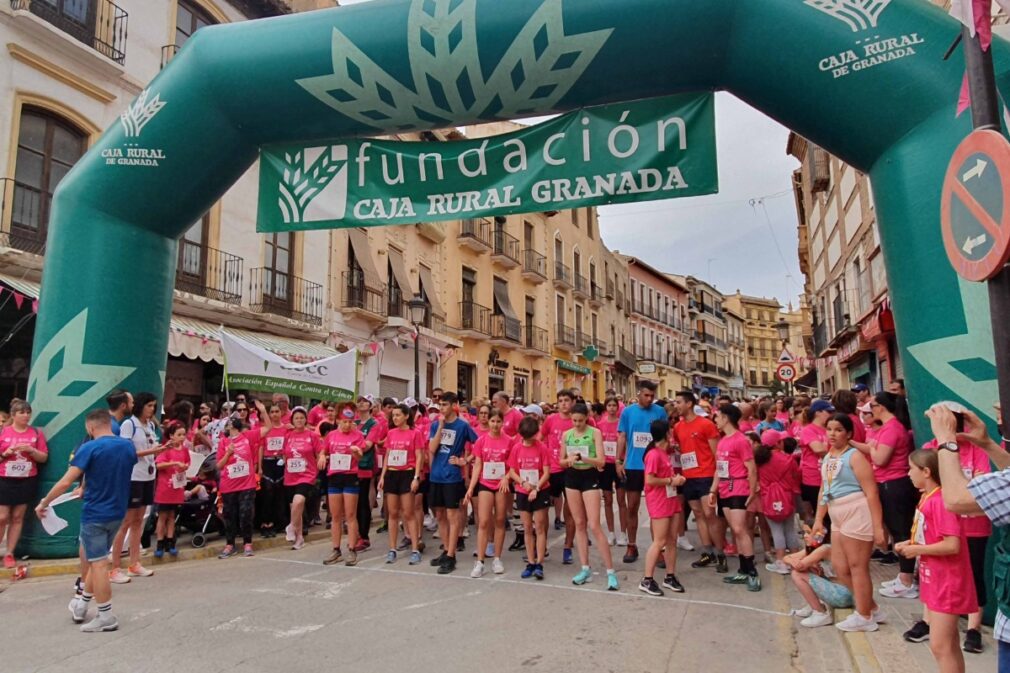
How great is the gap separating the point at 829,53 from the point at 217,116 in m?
5.68

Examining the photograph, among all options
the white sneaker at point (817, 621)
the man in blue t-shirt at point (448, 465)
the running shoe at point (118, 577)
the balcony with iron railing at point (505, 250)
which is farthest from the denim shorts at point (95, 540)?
the balcony with iron railing at point (505, 250)

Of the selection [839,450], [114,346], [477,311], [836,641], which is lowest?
[836,641]

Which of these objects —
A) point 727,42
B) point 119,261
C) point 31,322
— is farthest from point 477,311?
point 727,42

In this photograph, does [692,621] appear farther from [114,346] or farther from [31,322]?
[31,322]

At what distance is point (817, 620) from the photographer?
540 centimetres

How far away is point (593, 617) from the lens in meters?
5.70

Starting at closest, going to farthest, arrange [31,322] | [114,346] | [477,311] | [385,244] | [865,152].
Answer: [865,152], [114,346], [31,322], [385,244], [477,311]

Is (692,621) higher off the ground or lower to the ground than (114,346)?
lower

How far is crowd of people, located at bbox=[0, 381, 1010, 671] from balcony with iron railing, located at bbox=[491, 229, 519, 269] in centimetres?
1797

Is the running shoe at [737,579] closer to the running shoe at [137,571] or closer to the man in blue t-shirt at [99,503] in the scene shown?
the man in blue t-shirt at [99,503]

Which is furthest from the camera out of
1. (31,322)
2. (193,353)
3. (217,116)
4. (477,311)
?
(477,311)

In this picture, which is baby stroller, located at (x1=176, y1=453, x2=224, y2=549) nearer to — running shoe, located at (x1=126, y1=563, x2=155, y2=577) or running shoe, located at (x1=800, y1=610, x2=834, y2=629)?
running shoe, located at (x1=126, y1=563, x2=155, y2=577)

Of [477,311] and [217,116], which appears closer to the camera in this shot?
[217,116]

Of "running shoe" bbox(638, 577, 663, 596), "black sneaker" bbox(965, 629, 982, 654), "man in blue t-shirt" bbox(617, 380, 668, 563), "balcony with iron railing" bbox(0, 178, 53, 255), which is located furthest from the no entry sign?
"balcony with iron railing" bbox(0, 178, 53, 255)
